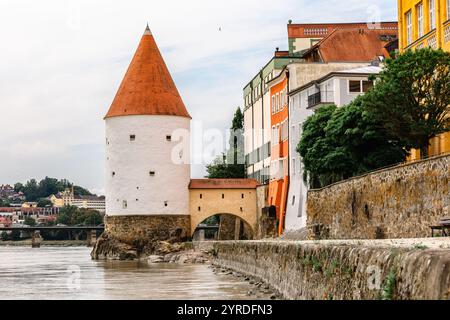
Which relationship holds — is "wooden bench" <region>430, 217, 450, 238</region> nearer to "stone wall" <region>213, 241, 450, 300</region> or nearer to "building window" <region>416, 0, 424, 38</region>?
"stone wall" <region>213, 241, 450, 300</region>

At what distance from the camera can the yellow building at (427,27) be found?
109ft

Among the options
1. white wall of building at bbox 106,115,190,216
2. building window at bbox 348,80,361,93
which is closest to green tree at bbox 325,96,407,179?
building window at bbox 348,80,361,93

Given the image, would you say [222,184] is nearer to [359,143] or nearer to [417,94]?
[359,143]

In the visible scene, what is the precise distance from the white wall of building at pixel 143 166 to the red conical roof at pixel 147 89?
0.55 meters

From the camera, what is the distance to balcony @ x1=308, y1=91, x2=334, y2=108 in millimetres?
48688

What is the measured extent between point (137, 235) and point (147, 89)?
377 inches

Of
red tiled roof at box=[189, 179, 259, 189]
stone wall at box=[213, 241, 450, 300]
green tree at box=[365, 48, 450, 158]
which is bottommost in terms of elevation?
stone wall at box=[213, 241, 450, 300]

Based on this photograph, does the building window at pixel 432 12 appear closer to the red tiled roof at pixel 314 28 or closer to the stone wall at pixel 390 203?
the stone wall at pixel 390 203

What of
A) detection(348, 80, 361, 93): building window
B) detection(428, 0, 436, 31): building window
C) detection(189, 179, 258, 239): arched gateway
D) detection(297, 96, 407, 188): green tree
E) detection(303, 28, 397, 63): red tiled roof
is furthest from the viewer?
detection(189, 179, 258, 239): arched gateway

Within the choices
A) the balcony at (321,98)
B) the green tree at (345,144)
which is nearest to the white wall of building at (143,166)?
the balcony at (321,98)

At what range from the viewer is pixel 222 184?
2511 inches

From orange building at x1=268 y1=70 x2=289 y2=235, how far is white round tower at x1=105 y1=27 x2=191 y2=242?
615 cm

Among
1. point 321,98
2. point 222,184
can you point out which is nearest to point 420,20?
point 321,98
